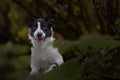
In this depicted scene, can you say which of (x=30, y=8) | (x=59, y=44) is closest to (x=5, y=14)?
(x=30, y=8)

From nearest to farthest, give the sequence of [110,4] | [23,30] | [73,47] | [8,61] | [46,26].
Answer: [8,61], [73,47], [110,4], [46,26], [23,30]

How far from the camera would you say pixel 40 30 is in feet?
15.8

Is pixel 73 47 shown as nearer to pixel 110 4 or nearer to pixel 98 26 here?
pixel 110 4

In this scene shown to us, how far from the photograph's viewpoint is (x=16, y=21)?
397 inches

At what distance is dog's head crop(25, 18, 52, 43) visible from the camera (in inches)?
187

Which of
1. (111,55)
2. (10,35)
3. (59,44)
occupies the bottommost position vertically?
(10,35)

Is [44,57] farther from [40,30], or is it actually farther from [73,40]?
[73,40]

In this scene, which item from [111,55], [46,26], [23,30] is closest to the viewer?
[111,55]

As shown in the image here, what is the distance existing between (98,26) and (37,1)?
67.2 inches

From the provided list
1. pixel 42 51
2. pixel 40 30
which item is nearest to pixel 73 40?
pixel 40 30

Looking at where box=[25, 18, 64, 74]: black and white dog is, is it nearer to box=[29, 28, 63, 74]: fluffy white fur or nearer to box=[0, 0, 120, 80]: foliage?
box=[29, 28, 63, 74]: fluffy white fur

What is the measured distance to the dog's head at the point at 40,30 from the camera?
15.6 ft

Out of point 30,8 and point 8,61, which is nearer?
point 8,61

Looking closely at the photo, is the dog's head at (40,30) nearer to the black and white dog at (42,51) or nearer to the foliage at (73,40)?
the black and white dog at (42,51)
